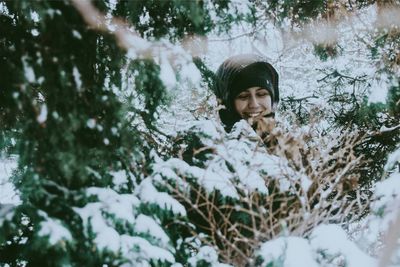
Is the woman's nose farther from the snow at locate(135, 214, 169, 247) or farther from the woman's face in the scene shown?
the snow at locate(135, 214, 169, 247)

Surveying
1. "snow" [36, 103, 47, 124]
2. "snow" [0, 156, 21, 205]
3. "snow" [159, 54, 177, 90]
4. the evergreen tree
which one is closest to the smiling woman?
the evergreen tree

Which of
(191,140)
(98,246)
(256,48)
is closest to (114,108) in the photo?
(98,246)

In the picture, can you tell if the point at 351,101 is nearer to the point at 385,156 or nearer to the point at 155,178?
the point at 385,156

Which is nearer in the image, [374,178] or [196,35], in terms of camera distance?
[196,35]

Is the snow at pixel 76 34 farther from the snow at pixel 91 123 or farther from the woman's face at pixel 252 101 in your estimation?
the woman's face at pixel 252 101

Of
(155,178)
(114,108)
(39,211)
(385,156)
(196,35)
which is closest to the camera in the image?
(39,211)

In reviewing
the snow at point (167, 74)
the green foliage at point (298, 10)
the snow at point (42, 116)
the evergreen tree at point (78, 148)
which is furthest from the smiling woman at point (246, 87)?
the snow at point (42, 116)

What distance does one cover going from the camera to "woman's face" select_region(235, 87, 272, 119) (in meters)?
4.62

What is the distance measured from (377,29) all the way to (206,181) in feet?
6.63

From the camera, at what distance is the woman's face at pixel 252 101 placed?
4.62m

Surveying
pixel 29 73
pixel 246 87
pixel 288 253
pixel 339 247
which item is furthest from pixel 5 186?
pixel 339 247

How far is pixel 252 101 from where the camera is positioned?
4.66 meters

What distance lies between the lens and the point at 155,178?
2906 mm

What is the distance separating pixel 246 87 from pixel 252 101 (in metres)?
0.16
